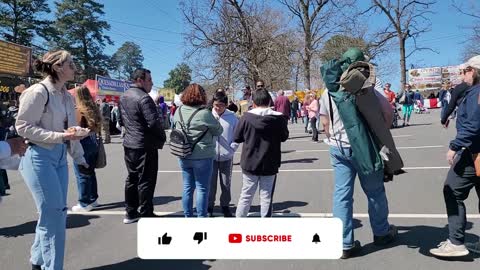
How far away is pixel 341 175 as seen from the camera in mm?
4195

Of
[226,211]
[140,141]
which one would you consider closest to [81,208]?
[140,141]

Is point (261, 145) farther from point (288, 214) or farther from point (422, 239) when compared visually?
point (422, 239)

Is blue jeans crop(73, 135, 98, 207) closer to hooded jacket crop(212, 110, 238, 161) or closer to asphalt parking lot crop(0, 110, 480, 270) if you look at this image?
asphalt parking lot crop(0, 110, 480, 270)

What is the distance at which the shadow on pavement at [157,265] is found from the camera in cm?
389

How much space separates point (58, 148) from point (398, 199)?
485 cm

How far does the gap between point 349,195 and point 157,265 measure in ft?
6.57

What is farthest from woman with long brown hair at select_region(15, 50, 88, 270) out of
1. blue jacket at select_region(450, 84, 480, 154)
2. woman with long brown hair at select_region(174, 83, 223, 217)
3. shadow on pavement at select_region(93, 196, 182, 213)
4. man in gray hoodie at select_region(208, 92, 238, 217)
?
blue jacket at select_region(450, 84, 480, 154)

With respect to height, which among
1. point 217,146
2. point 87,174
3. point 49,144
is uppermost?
point 49,144

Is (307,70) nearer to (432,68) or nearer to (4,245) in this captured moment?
(4,245)

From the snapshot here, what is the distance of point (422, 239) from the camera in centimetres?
445

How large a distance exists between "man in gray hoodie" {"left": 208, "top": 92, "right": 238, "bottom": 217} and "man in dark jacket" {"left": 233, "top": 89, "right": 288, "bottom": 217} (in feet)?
2.51

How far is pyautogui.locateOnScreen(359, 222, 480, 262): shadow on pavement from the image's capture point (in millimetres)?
4113

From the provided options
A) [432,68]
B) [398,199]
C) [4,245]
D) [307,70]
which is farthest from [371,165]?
[432,68]

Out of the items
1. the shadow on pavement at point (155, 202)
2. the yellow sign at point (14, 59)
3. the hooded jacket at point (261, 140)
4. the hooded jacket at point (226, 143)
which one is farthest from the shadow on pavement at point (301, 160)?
the yellow sign at point (14, 59)
